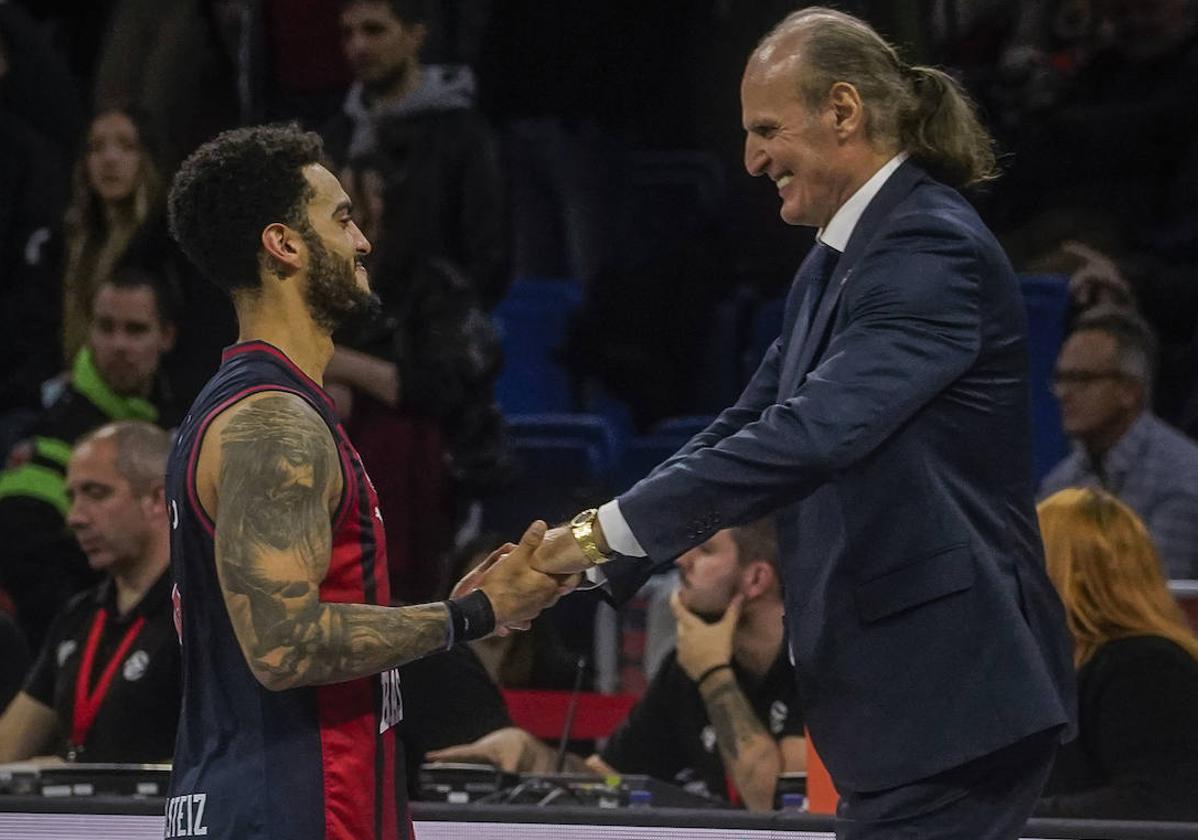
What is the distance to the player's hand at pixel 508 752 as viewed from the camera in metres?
4.10

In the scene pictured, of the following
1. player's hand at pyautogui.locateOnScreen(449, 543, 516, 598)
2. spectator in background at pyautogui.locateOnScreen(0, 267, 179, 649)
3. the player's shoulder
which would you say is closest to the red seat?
spectator in background at pyautogui.locateOnScreen(0, 267, 179, 649)

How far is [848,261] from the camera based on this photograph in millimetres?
2596

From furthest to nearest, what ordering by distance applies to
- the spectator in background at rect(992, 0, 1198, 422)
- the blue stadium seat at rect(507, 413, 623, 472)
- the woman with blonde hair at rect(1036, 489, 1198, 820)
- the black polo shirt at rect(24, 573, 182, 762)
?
the blue stadium seat at rect(507, 413, 623, 472)
the spectator in background at rect(992, 0, 1198, 422)
the black polo shirt at rect(24, 573, 182, 762)
the woman with blonde hair at rect(1036, 489, 1198, 820)

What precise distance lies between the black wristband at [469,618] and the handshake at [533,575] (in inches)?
2.8

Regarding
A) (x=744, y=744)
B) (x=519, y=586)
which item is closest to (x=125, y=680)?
(x=744, y=744)

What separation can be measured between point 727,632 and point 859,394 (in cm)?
197

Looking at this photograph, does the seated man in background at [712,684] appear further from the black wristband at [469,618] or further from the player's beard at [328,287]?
the player's beard at [328,287]

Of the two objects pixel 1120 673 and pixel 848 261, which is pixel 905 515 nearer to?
pixel 848 261

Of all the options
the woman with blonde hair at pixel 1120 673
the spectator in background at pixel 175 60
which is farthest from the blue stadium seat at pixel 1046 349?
the spectator in background at pixel 175 60

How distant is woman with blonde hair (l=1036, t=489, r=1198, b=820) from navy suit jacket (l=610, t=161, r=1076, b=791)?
1113mm

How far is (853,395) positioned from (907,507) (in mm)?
151

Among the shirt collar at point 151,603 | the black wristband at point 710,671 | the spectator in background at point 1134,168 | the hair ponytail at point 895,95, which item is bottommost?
the black wristband at point 710,671

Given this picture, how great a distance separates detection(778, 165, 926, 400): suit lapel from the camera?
2.59 meters

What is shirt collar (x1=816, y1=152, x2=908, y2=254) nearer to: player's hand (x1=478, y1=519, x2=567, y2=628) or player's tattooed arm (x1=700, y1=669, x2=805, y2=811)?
player's hand (x1=478, y1=519, x2=567, y2=628)
